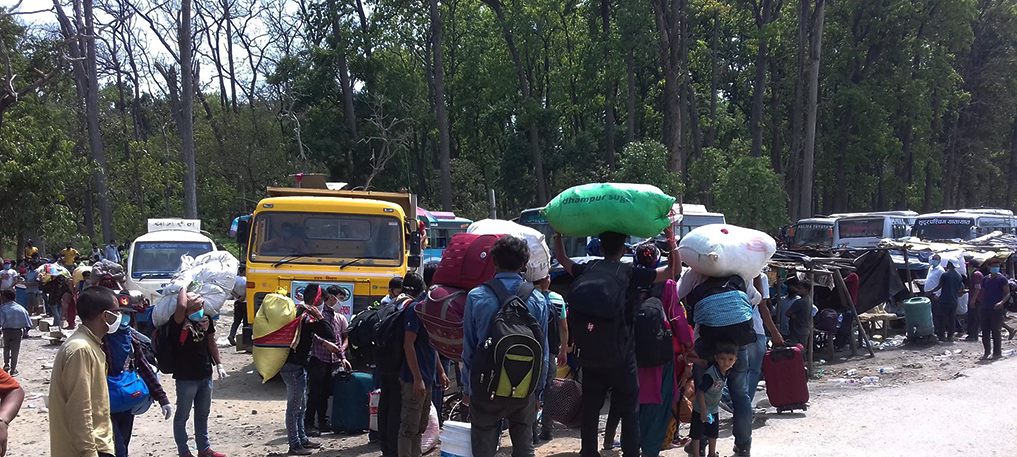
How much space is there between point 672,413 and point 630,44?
25460 mm

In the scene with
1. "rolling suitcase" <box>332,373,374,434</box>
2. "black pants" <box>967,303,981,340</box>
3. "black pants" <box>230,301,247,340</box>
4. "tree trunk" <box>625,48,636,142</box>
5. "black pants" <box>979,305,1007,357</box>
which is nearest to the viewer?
"rolling suitcase" <box>332,373,374,434</box>

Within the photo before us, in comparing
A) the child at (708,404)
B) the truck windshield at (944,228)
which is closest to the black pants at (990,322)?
the child at (708,404)

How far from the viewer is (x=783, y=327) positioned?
40.9 feet

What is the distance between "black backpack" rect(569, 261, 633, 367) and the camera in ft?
18.7

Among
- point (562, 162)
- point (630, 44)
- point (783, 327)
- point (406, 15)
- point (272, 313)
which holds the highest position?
point (406, 15)

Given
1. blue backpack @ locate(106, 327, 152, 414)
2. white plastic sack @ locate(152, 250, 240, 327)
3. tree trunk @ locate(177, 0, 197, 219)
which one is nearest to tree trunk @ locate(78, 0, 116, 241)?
tree trunk @ locate(177, 0, 197, 219)

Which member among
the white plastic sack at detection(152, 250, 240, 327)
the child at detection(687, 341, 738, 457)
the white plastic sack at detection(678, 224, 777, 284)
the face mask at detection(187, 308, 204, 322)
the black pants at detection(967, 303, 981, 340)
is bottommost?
the black pants at detection(967, 303, 981, 340)

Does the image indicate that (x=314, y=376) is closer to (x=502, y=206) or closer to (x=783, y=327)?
(x=783, y=327)

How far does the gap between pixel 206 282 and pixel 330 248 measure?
347 cm

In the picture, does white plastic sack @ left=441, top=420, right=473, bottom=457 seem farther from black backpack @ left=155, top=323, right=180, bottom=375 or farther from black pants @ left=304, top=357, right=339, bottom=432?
black pants @ left=304, top=357, right=339, bottom=432

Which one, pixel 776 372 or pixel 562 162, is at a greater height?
pixel 562 162

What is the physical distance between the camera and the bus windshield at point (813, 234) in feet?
89.1

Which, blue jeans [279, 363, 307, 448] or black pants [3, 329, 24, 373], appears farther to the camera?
black pants [3, 329, 24, 373]

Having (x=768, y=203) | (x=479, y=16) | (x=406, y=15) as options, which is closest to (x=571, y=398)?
(x=768, y=203)
